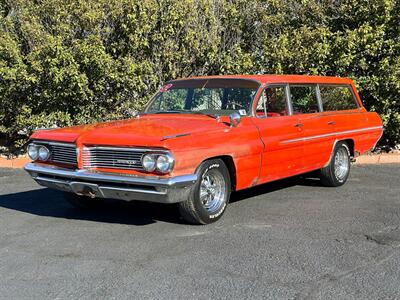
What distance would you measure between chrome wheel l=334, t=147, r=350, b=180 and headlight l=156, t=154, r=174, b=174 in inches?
143

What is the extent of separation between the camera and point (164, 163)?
500cm

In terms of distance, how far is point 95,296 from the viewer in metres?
3.77

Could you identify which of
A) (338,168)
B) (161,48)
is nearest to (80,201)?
(338,168)

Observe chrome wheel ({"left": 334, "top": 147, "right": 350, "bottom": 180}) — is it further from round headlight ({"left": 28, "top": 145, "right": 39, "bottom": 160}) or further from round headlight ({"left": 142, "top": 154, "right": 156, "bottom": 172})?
round headlight ({"left": 28, "top": 145, "right": 39, "bottom": 160})

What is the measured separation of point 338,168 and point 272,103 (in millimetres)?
1970

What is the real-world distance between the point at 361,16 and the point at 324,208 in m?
5.65

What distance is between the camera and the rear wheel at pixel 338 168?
25.2 feet

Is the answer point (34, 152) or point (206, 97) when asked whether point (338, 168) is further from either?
point (34, 152)

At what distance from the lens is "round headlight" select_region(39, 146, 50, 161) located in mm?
5832

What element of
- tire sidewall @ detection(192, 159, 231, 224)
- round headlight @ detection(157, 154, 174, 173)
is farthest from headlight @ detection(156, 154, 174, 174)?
tire sidewall @ detection(192, 159, 231, 224)

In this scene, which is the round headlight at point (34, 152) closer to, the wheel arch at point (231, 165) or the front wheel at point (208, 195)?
the front wheel at point (208, 195)

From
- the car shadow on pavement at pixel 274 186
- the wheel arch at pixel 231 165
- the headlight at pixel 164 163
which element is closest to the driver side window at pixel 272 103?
the wheel arch at pixel 231 165

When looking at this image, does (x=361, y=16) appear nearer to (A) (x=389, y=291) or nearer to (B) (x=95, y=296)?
(A) (x=389, y=291)

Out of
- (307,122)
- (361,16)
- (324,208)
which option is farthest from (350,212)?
(361,16)
